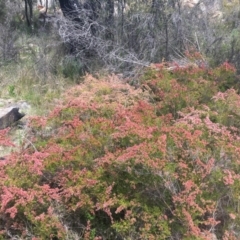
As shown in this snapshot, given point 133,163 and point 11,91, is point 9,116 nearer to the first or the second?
point 11,91

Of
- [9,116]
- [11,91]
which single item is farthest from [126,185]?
[11,91]

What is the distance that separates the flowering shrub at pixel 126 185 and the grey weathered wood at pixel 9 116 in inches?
53.4

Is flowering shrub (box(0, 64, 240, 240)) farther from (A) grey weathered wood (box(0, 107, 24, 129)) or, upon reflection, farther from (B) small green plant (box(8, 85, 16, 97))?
(B) small green plant (box(8, 85, 16, 97))

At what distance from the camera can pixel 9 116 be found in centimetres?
540

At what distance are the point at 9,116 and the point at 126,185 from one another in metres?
2.54

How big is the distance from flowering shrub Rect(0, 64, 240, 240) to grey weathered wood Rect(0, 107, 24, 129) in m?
1.36

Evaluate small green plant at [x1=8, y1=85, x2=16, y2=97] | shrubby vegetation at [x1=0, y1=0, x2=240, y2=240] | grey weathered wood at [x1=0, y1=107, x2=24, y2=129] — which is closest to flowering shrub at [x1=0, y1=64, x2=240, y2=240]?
shrubby vegetation at [x1=0, y1=0, x2=240, y2=240]

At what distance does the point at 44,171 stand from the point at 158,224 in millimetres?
1180

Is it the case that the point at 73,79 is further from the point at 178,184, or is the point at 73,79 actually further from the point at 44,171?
the point at 178,184

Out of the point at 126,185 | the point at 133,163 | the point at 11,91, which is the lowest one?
the point at 11,91

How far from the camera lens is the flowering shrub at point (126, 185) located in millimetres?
3281

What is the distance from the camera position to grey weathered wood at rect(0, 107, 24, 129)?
5.30 m

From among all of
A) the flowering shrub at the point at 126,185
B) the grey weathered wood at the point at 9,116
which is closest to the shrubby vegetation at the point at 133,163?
the flowering shrub at the point at 126,185

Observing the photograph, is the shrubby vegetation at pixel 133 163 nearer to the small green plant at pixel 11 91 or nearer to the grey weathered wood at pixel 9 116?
the grey weathered wood at pixel 9 116
